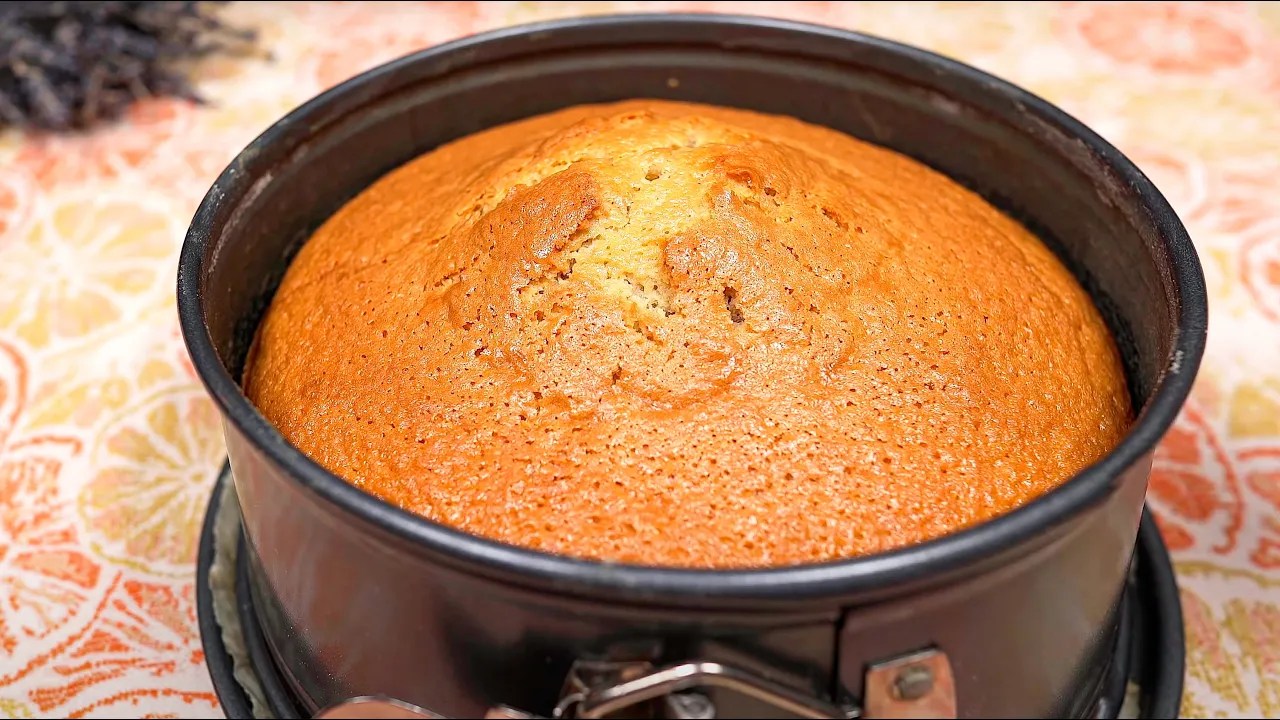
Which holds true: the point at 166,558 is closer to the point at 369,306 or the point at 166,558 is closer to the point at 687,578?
the point at 369,306

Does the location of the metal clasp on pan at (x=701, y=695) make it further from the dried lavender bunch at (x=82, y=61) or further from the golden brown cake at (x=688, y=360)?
the dried lavender bunch at (x=82, y=61)

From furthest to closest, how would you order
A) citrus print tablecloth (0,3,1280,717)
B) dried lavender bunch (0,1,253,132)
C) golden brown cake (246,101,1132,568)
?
dried lavender bunch (0,1,253,132) < citrus print tablecloth (0,3,1280,717) < golden brown cake (246,101,1132,568)

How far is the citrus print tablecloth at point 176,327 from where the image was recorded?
4.66 feet

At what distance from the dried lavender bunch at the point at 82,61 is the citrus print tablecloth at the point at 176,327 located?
5 centimetres

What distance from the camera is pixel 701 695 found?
867 millimetres

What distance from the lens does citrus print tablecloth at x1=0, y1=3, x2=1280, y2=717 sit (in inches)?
55.9

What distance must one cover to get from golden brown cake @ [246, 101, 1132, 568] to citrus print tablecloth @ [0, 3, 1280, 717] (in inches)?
16.7

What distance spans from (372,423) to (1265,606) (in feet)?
3.85

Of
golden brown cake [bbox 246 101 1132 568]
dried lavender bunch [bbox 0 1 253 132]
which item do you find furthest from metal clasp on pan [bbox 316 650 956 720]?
dried lavender bunch [bbox 0 1 253 132]

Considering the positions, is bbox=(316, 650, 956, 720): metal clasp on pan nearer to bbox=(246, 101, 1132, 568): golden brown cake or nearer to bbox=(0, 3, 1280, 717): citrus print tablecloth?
bbox=(246, 101, 1132, 568): golden brown cake

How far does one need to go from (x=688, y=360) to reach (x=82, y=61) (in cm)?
178

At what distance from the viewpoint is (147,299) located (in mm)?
1906

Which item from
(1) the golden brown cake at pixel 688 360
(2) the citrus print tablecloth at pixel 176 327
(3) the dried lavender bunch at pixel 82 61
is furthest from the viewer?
(3) the dried lavender bunch at pixel 82 61

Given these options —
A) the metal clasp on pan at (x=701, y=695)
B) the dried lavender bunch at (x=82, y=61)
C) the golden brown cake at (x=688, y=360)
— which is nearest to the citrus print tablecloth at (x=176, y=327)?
the dried lavender bunch at (x=82, y=61)
